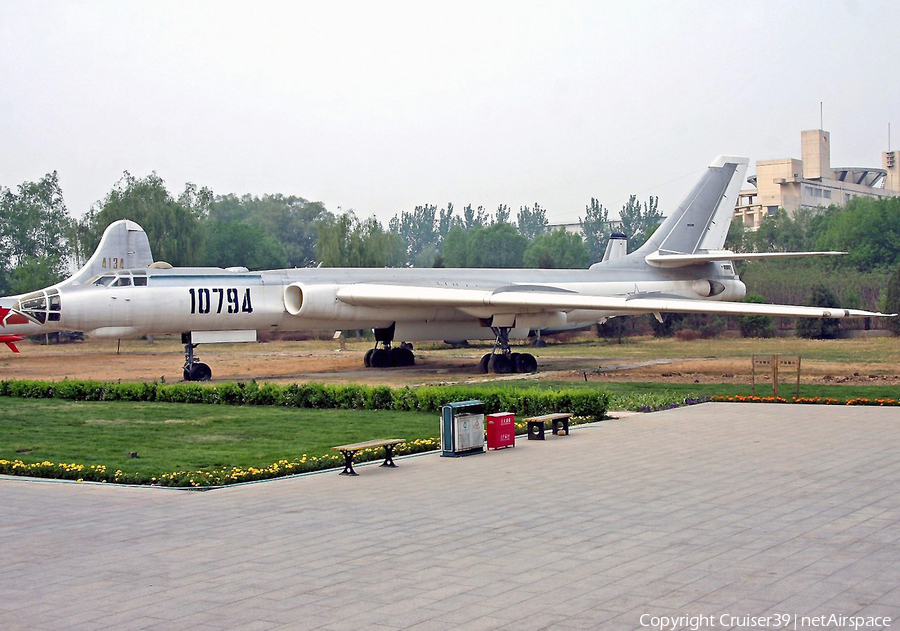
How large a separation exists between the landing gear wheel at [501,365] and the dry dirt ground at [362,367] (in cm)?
53

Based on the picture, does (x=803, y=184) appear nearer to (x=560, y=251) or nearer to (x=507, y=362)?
(x=560, y=251)

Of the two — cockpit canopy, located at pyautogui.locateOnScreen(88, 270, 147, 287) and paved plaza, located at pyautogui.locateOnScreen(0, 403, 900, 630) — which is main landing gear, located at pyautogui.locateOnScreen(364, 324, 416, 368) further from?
paved plaza, located at pyautogui.locateOnScreen(0, 403, 900, 630)

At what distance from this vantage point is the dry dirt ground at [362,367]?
23.8 m

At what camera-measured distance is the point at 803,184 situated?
318 ft

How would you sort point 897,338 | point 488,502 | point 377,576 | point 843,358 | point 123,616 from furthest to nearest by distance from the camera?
point 897,338 < point 843,358 < point 488,502 < point 377,576 < point 123,616

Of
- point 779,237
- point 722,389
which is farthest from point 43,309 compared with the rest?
point 779,237

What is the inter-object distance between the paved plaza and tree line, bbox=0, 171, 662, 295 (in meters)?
30.5

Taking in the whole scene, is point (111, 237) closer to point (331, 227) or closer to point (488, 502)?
point (331, 227)

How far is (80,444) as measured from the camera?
44.1ft

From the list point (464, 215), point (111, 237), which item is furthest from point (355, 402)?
point (464, 215)

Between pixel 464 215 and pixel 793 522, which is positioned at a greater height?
pixel 464 215

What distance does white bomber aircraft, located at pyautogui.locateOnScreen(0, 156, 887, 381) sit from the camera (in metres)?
23.2

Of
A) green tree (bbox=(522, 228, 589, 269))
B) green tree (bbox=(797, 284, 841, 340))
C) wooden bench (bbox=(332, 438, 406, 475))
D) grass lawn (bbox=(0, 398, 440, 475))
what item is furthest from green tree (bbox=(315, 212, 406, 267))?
wooden bench (bbox=(332, 438, 406, 475))

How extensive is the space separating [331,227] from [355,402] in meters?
38.3
